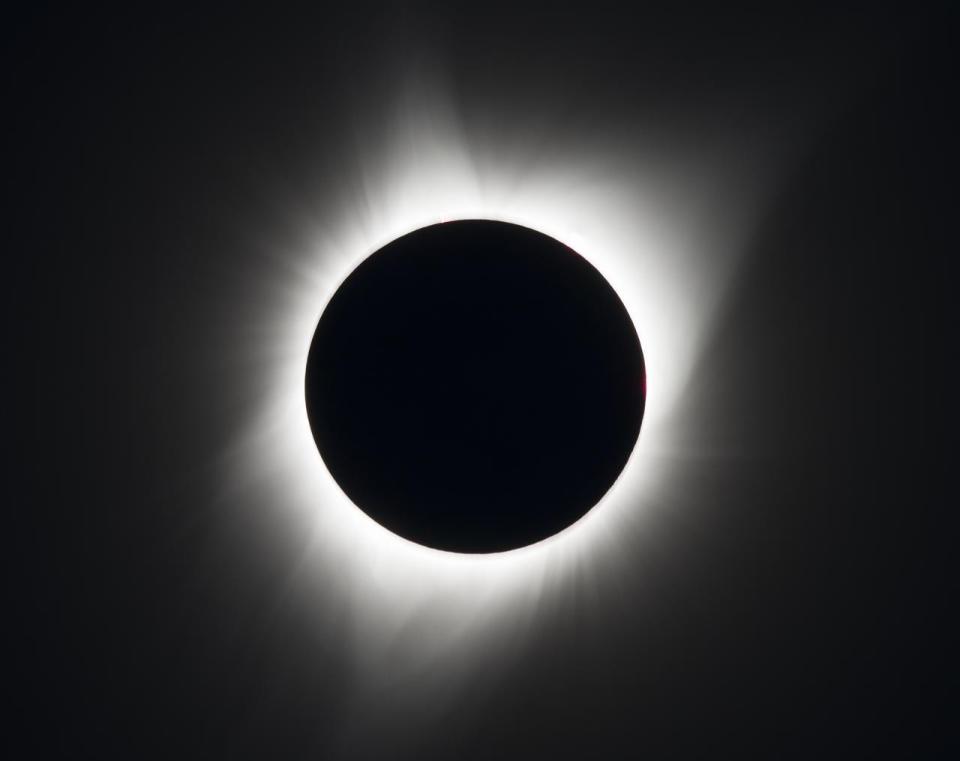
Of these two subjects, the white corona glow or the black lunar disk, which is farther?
the white corona glow

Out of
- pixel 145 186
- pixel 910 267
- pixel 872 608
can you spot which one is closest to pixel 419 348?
pixel 145 186

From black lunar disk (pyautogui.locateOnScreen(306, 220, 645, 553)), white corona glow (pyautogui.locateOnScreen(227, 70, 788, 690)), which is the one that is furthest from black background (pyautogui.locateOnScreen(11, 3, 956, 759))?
black lunar disk (pyautogui.locateOnScreen(306, 220, 645, 553))

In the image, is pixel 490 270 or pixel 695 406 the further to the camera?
pixel 695 406

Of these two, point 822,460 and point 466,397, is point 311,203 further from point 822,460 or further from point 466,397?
point 822,460

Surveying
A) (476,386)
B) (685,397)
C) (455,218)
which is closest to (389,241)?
(455,218)

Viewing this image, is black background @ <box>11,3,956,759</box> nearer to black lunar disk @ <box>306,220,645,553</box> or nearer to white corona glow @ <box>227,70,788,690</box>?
white corona glow @ <box>227,70,788,690</box>

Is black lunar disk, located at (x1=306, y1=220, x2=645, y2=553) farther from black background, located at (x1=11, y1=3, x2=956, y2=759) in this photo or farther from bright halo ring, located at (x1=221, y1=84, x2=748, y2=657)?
black background, located at (x1=11, y1=3, x2=956, y2=759)

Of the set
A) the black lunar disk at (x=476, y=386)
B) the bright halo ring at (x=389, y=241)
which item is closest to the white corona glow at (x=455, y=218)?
the bright halo ring at (x=389, y=241)

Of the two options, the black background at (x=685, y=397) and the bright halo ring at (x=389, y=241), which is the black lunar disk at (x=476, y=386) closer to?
the bright halo ring at (x=389, y=241)
